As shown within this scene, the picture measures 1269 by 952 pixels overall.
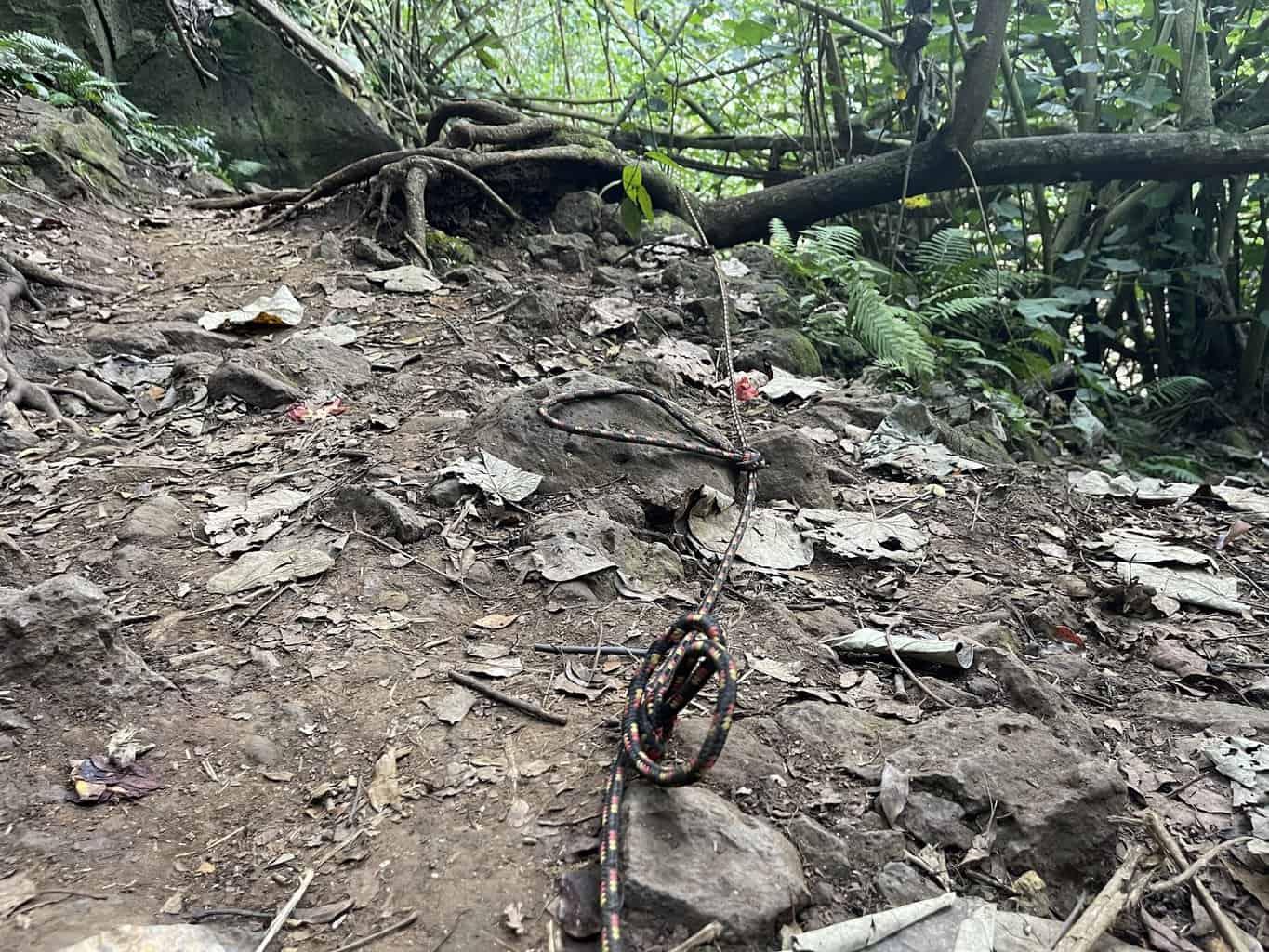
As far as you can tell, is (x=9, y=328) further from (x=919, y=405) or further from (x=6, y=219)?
(x=919, y=405)

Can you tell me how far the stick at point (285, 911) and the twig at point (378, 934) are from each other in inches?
4.3

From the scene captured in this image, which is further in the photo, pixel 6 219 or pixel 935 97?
pixel 935 97

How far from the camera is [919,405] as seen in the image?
12.1ft

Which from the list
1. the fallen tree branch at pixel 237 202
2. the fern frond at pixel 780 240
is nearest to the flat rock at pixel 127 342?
the fallen tree branch at pixel 237 202

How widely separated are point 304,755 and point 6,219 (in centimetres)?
419

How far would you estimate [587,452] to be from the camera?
274 centimetres

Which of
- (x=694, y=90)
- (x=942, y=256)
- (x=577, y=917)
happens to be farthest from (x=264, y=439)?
(x=694, y=90)

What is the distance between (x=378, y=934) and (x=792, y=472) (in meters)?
2.02

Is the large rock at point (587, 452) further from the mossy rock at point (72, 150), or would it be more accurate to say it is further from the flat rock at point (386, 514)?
the mossy rock at point (72, 150)

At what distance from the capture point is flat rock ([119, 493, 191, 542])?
240 cm

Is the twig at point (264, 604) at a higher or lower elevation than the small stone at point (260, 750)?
higher

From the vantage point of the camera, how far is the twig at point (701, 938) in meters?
1.25

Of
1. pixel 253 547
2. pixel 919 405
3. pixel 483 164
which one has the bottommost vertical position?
pixel 919 405

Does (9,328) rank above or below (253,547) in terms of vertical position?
above
